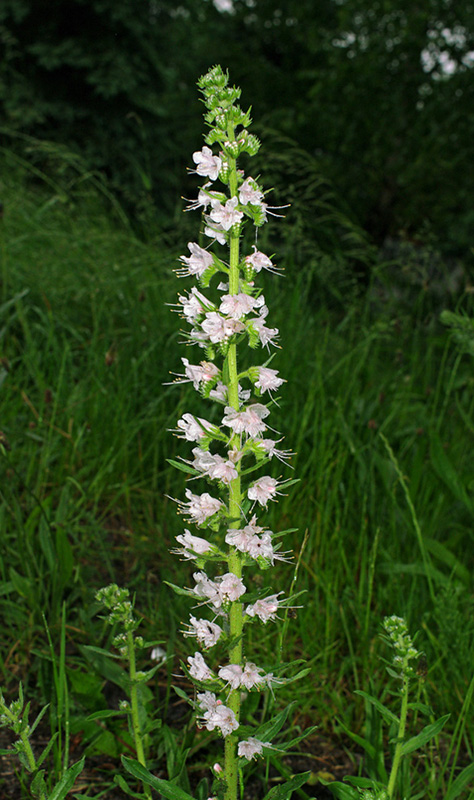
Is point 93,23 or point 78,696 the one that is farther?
point 93,23

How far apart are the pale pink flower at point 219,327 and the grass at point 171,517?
732 millimetres

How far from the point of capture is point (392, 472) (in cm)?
240

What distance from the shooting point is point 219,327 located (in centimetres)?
117

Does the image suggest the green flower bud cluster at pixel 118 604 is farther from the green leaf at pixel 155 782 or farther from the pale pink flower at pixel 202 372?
the pale pink flower at pixel 202 372

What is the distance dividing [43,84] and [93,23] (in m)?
1.07

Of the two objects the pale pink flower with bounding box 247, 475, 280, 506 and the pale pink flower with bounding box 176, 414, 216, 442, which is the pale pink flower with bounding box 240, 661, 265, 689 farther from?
the pale pink flower with bounding box 176, 414, 216, 442

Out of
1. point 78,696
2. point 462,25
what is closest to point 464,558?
point 78,696

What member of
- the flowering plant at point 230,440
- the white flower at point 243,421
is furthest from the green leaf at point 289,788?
the white flower at point 243,421

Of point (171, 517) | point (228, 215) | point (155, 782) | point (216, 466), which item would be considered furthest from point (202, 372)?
point (171, 517)

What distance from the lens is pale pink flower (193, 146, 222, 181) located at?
120 centimetres

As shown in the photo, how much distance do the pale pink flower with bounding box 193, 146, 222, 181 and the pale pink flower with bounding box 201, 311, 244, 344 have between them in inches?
10.1

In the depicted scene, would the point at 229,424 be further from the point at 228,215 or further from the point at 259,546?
the point at 228,215

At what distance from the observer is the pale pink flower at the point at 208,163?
47.4 inches

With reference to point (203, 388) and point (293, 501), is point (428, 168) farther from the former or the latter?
point (203, 388)
